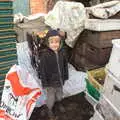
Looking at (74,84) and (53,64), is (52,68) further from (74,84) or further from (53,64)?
(74,84)

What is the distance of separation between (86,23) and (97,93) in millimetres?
1379

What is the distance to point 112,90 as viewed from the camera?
2.04 meters

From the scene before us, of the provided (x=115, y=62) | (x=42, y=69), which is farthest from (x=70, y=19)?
(x=115, y=62)

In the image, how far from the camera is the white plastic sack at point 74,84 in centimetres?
323

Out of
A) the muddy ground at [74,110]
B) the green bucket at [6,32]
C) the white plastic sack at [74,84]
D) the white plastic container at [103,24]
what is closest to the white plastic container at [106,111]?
the muddy ground at [74,110]

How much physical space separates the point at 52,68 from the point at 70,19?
1493mm

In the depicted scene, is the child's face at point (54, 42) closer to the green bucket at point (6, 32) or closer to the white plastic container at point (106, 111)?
the green bucket at point (6, 32)

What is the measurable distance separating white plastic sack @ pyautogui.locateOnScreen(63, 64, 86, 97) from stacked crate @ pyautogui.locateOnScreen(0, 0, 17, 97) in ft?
3.41

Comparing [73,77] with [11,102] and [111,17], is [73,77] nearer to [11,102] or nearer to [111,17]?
[111,17]

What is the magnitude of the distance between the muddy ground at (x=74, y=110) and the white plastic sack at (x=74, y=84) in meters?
0.13

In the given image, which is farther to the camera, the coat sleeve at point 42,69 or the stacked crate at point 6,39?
the coat sleeve at point 42,69

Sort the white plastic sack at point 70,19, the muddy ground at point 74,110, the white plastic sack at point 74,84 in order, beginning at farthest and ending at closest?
the white plastic sack at point 70,19 < the white plastic sack at point 74,84 < the muddy ground at point 74,110

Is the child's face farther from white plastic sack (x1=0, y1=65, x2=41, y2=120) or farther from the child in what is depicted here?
white plastic sack (x1=0, y1=65, x2=41, y2=120)

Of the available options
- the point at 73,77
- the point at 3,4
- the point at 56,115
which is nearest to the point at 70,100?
the point at 56,115
